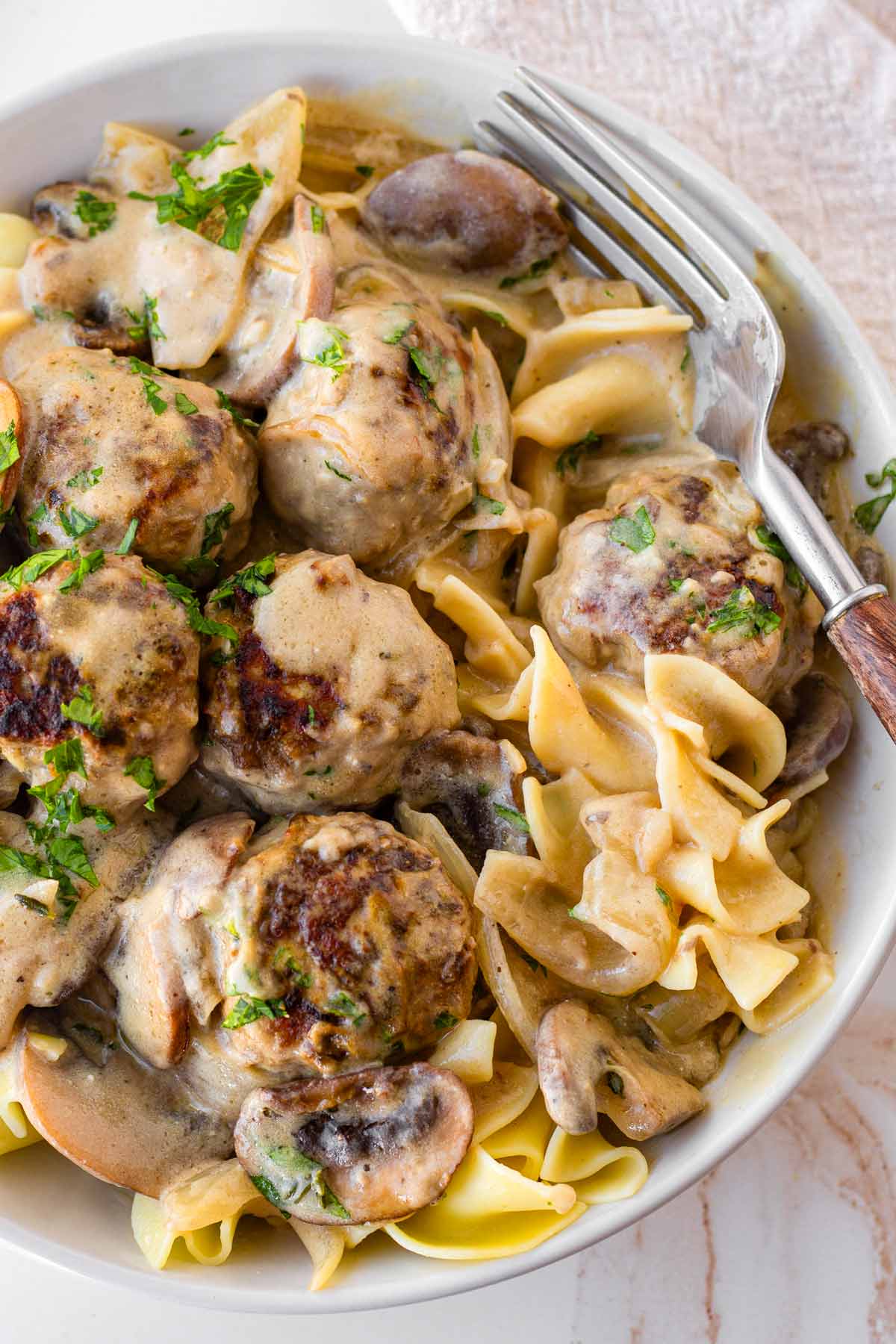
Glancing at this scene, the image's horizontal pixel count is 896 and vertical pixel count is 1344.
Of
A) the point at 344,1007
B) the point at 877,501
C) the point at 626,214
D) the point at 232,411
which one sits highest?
the point at 626,214

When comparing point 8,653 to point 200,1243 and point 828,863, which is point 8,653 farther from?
point 828,863

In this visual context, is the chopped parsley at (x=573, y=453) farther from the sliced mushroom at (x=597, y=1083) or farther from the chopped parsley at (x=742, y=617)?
the sliced mushroom at (x=597, y=1083)

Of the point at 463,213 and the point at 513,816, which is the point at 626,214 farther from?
the point at 513,816

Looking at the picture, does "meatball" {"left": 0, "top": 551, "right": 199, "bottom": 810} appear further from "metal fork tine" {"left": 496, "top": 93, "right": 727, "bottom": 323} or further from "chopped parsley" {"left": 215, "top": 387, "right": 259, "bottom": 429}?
"metal fork tine" {"left": 496, "top": 93, "right": 727, "bottom": 323}

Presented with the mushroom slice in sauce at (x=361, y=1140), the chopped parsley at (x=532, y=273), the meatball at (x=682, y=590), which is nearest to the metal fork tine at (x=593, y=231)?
the chopped parsley at (x=532, y=273)

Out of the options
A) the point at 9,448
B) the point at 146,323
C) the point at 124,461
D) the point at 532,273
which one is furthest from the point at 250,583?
the point at 532,273

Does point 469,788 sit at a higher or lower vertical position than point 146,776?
lower
